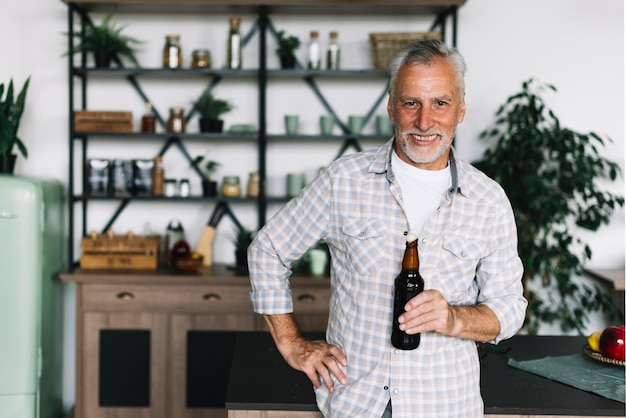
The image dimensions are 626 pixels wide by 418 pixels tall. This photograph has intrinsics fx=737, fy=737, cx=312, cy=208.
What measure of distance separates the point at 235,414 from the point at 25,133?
3.05 metres

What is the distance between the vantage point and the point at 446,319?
5.61ft

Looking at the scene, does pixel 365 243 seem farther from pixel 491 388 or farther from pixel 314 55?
pixel 314 55

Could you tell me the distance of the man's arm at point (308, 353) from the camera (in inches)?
74.1

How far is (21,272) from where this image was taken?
3.82 meters

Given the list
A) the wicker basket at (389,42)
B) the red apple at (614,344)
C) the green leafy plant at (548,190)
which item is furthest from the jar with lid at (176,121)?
the red apple at (614,344)

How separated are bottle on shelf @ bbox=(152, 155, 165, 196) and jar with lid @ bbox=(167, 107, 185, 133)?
19cm

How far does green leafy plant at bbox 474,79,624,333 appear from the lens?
4.07 metres

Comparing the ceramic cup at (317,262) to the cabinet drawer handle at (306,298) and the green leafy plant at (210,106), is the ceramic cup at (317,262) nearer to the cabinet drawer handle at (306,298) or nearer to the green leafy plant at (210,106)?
the cabinet drawer handle at (306,298)

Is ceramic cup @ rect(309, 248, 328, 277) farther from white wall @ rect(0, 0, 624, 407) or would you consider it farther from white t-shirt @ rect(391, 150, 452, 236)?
white t-shirt @ rect(391, 150, 452, 236)

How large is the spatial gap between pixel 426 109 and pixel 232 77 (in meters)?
2.78

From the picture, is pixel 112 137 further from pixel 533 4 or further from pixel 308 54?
pixel 533 4

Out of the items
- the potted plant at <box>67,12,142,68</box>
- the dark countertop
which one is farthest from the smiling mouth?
the potted plant at <box>67,12,142,68</box>

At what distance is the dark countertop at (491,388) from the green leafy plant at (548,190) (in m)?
1.56

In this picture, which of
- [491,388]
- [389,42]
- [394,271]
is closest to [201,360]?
[389,42]
